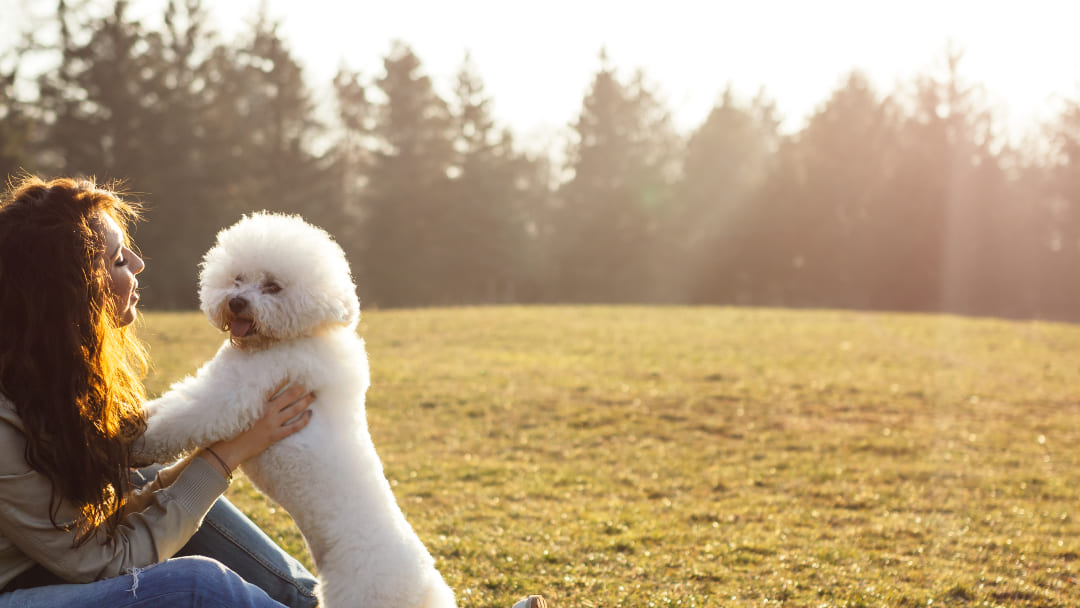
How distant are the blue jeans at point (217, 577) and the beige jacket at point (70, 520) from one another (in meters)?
0.07

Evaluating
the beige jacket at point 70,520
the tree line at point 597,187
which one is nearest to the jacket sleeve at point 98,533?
the beige jacket at point 70,520

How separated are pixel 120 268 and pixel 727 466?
5.97 metres

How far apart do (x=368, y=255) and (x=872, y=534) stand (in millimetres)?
30987

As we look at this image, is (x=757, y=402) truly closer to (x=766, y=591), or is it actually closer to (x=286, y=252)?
(x=766, y=591)

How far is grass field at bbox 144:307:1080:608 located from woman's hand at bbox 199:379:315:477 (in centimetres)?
180

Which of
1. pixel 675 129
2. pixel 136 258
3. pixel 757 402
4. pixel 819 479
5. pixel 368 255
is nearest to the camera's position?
pixel 136 258

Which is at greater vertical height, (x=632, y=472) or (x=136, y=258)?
(x=136, y=258)

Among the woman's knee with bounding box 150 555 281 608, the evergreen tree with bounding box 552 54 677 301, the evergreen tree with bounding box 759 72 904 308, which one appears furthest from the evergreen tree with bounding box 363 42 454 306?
the woman's knee with bounding box 150 555 281 608

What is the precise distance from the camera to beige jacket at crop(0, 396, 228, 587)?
2217 mm

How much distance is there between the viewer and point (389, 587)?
256cm

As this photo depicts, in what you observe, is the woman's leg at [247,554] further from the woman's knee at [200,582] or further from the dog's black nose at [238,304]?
the dog's black nose at [238,304]

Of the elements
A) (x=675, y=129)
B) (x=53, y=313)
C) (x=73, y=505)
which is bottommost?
(x=73, y=505)

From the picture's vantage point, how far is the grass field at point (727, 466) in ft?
15.1

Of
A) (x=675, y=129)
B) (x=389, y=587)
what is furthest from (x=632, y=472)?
(x=675, y=129)
